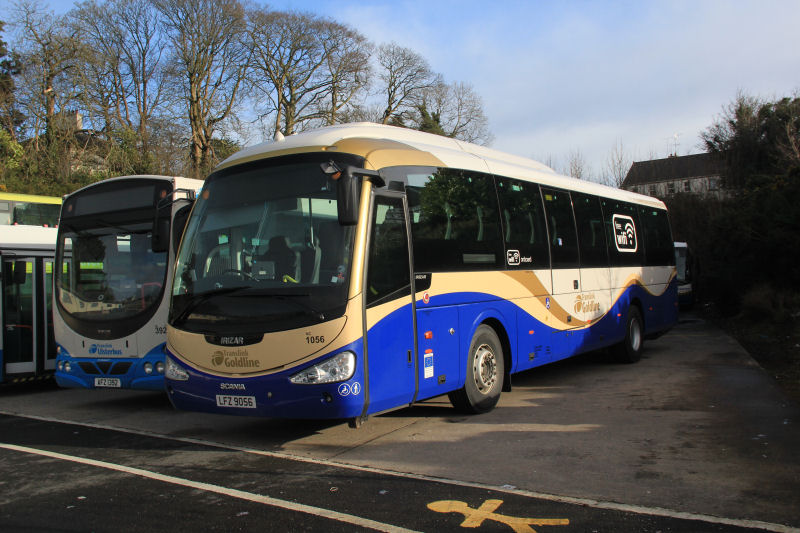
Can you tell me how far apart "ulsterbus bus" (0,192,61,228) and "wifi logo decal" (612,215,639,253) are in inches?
485

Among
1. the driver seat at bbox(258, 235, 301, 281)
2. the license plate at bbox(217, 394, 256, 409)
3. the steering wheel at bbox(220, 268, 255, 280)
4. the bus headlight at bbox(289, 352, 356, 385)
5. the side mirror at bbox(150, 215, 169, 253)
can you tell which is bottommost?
the license plate at bbox(217, 394, 256, 409)

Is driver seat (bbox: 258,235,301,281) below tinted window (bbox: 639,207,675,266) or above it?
below

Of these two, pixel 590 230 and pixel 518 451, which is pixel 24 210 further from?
pixel 518 451

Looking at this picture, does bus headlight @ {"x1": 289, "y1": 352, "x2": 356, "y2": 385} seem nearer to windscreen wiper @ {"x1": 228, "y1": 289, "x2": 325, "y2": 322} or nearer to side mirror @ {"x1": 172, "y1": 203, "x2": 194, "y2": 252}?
windscreen wiper @ {"x1": 228, "y1": 289, "x2": 325, "y2": 322}

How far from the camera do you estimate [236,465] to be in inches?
256

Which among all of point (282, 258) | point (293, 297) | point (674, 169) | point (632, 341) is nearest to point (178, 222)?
point (282, 258)

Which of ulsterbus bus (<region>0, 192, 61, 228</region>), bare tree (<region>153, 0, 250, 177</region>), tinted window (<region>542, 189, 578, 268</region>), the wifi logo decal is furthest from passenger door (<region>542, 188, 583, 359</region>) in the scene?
bare tree (<region>153, 0, 250, 177</region>)

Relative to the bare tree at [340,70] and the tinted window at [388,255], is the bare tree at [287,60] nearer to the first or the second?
the bare tree at [340,70]

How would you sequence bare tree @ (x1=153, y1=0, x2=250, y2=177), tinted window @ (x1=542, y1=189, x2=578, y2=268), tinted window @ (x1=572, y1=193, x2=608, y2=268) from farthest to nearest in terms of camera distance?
bare tree @ (x1=153, y1=0, x2=250, y2=177) → tinted window @ (x1=572, y1=193, x2=608, y2=268) → tinted window @ (x1=542, y1=189, x2=578, y2=268)

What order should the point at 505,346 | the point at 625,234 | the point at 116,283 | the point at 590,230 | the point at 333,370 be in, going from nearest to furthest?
the point at 333,370 → the point at 505,346 → the point at 116,283 → the point at 590,230 → the point at 625,234

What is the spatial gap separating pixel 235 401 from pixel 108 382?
3.87m

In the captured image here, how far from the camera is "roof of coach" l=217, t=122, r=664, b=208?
23.8 feet

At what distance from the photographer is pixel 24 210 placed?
1586cm

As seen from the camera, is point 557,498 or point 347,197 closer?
point 557,498
